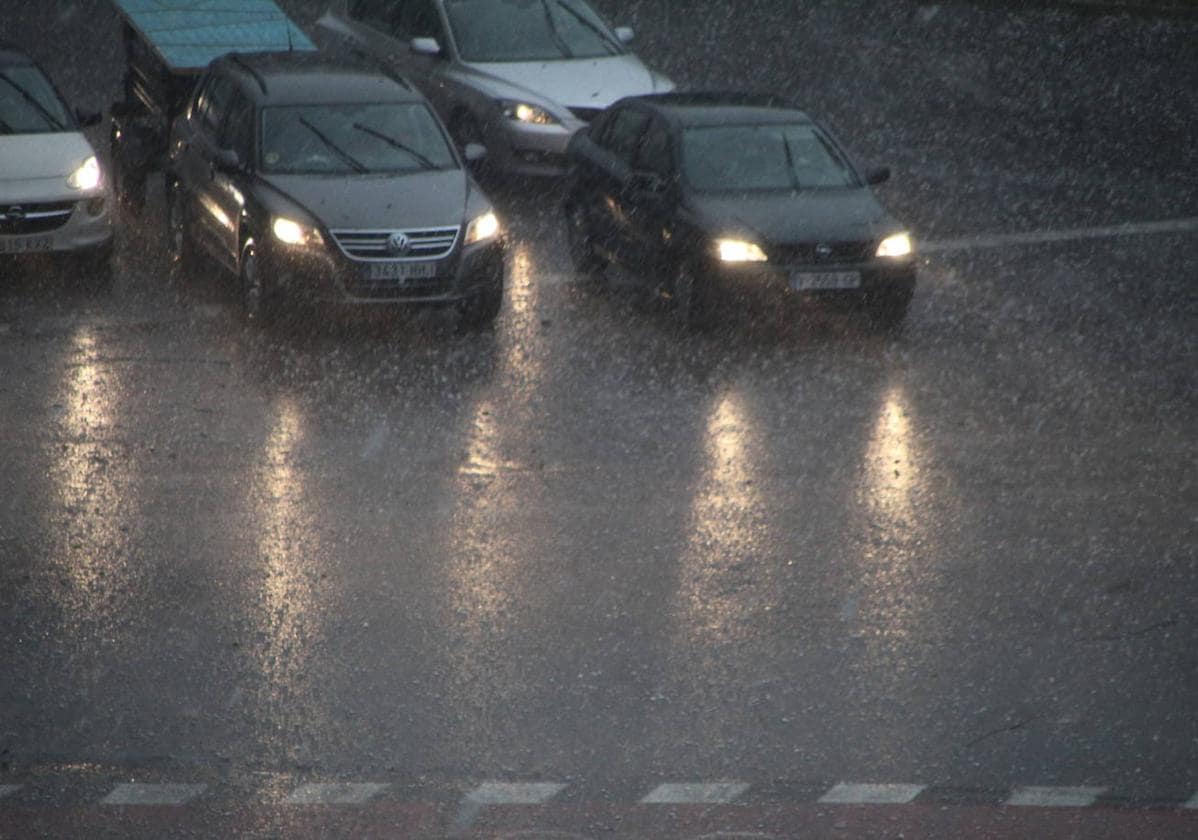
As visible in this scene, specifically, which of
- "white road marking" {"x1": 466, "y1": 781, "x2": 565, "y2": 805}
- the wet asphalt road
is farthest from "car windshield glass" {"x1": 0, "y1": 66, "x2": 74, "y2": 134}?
"white road marking" {"x1": 466, "y1": 781, "x2": 565, "y2": 805}

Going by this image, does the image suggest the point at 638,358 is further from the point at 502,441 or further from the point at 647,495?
the point at 647,495

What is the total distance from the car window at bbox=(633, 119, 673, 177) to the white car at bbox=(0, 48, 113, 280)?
4.30m

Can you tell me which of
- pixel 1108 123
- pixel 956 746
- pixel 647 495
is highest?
pixel 956 746

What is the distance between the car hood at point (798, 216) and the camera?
13.6 metres

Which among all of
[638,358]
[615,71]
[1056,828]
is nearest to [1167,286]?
[638,358]

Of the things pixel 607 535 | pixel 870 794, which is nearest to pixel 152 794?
pixel 870 794

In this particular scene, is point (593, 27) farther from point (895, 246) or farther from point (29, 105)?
point (895, 246)

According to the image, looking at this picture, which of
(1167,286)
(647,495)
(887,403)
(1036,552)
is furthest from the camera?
(1167,286)

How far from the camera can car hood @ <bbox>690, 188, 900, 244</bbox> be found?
13.6 m

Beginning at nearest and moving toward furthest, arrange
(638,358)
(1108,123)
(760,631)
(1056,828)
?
(1056,828) < (760,631) < (638,358) < (1108,123)

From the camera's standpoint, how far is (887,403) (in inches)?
473

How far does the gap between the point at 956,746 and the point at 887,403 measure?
5.11 meters

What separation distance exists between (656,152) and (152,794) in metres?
9.20

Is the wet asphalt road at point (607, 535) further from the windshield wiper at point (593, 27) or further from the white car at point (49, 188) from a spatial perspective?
the windshield wiper at point (593, 27)
